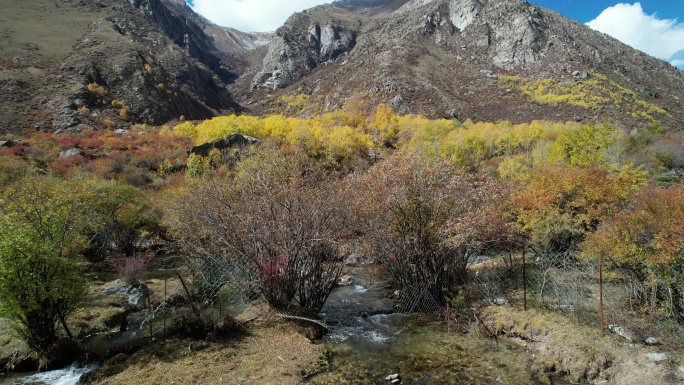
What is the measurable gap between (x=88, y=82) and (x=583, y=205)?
86737mm

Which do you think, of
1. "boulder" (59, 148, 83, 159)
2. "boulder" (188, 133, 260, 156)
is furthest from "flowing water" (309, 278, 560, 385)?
"boulder" (59, 148, 83, 159)

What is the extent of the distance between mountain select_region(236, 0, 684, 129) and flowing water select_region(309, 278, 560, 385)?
226 ft

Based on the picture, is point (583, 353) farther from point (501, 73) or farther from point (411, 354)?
point (501, 73)

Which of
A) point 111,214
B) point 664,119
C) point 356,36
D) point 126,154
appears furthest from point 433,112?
point 356,36

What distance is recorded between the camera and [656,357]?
9.97 metres

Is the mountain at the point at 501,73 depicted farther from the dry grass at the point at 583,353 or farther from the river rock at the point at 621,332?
the river rock at the point at 621,332

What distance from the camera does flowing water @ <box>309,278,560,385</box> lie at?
10.3 metres

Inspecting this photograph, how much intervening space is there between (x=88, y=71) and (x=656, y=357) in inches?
3711

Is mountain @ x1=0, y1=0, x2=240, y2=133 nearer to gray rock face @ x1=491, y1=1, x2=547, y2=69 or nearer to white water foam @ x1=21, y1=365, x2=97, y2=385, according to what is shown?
white water foam @ x1=21, y1=365, x2=97, y2=385

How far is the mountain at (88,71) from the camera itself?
6506 cm

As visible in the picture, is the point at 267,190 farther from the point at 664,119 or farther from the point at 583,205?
the point at 664,119

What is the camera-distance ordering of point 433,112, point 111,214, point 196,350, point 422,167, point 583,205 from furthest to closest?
point 433,112 → point 111,214 → point 583,205 → point 422,167 → point 196,350

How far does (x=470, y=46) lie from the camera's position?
103 m

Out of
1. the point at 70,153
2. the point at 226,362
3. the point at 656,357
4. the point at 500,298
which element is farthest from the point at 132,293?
the point at 70,153
